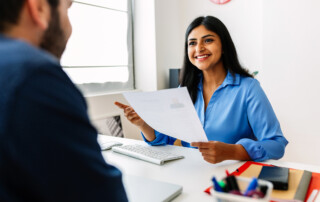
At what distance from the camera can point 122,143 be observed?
1.48 metres

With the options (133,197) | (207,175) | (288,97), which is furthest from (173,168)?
(288,97)

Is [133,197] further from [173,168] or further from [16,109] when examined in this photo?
[16,109]

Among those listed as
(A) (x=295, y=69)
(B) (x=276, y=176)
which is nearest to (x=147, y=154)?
(B) (x=276, y=176)

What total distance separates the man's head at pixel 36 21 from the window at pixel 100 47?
5.89 feet

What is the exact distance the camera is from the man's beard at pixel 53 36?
0.47 metres

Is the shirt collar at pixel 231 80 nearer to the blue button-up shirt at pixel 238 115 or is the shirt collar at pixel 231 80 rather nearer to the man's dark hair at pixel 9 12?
the blue button-up shirt at pixel 238 115

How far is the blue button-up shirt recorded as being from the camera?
4.32 feet

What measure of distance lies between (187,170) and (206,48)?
821 mm

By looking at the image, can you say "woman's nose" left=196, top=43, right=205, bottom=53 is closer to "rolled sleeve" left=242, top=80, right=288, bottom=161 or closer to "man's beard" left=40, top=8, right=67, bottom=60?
"rolled sleeve" left=242, top=80, right=288, bottom=161

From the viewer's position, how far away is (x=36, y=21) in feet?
1.38

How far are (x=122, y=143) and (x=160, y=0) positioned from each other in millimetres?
1871

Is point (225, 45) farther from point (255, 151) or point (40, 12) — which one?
point (40, 12)

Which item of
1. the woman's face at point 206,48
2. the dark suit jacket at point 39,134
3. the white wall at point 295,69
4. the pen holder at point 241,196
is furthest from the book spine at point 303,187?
the white wall at point 295,69

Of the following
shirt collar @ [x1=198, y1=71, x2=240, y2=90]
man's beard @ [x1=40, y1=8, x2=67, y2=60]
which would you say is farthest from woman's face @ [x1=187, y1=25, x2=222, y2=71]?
man's beard @ [x1=40, y1=8, x2=67, y2=60]
